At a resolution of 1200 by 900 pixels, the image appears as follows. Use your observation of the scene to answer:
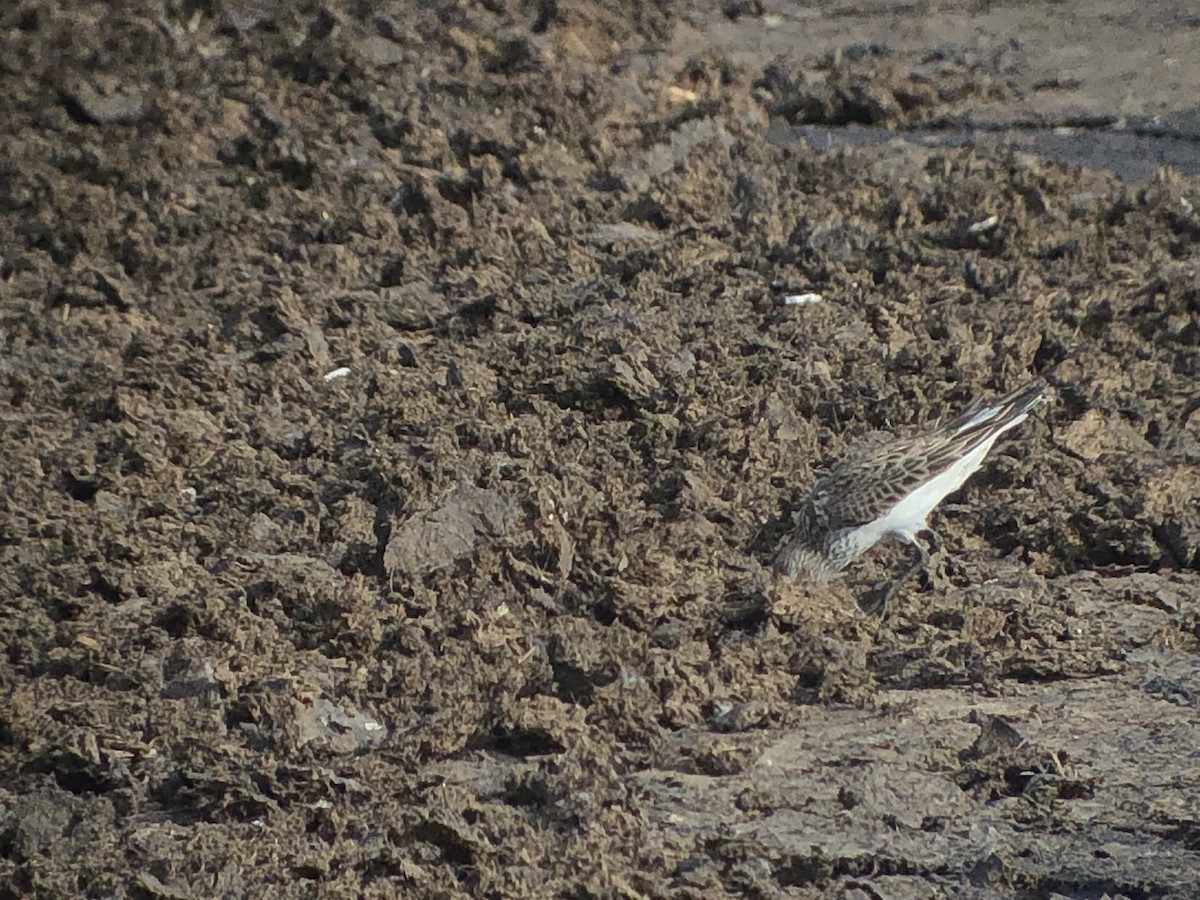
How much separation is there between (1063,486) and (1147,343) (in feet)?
3.45

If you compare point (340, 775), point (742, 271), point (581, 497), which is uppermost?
point (742, 271)

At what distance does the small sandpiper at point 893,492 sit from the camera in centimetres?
498

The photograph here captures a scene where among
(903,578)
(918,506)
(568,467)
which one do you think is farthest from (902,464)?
(568,467)

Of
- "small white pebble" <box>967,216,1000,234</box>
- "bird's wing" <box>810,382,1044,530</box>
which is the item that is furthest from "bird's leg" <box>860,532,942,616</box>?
"small white pebble" <box>967,216,1000,234</box>

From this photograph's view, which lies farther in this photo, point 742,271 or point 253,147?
point 253,147

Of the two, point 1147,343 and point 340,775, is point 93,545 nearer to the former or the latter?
point 340,775

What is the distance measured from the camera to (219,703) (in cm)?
438

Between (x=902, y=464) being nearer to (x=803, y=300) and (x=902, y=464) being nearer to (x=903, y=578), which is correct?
(x=903, y=578)

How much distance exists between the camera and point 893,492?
195 inches

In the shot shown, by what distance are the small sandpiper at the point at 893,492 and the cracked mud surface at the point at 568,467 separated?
0.43 ft

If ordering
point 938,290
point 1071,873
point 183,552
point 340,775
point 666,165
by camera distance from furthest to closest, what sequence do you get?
point 666,165, point 938,290, point 183,552, point 340,775, point 1071,873

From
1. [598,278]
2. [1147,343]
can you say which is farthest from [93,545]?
[1147,343]

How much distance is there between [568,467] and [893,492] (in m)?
1.17

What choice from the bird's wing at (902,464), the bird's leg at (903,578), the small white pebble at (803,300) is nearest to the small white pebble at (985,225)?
the small white pebble at (803,300)
